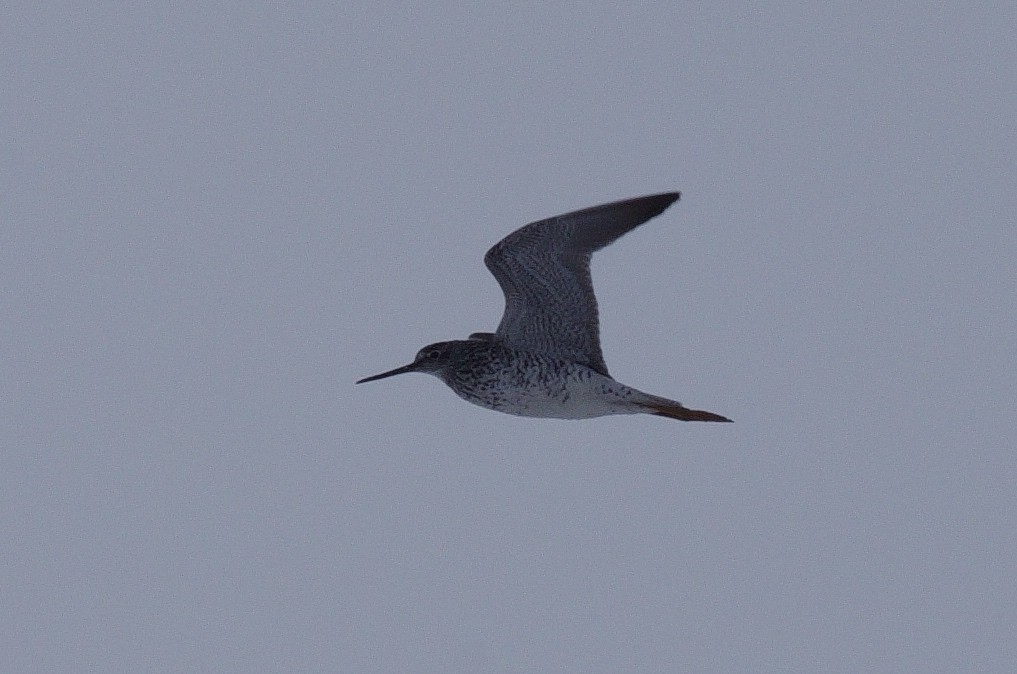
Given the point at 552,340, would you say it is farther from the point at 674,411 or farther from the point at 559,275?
the point at 674,411

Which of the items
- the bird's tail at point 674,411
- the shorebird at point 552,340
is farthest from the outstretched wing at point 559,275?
the bird's tail at point 674,411

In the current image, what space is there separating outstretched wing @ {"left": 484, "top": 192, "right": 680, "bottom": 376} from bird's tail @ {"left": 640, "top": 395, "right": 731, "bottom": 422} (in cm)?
59

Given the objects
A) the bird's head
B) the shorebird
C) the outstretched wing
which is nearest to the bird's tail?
the shorebird

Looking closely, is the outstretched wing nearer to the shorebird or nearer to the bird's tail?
the shorebird

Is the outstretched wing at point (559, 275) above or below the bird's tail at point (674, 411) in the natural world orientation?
above

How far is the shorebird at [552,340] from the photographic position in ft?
50.5

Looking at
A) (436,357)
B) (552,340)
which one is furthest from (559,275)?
(436,357)

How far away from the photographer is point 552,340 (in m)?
16.1

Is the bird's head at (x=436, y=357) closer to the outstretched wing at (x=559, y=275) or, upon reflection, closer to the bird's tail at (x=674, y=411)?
the outstretched wing at (x=559, y=275)

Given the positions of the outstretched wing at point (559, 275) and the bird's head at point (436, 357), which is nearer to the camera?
the outstretched wing at point (559, 275)

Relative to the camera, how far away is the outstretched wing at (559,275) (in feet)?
50.2

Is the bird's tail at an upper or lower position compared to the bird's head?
lower

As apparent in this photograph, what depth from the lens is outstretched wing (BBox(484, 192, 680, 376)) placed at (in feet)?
50.2

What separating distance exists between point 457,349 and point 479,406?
0.61m
